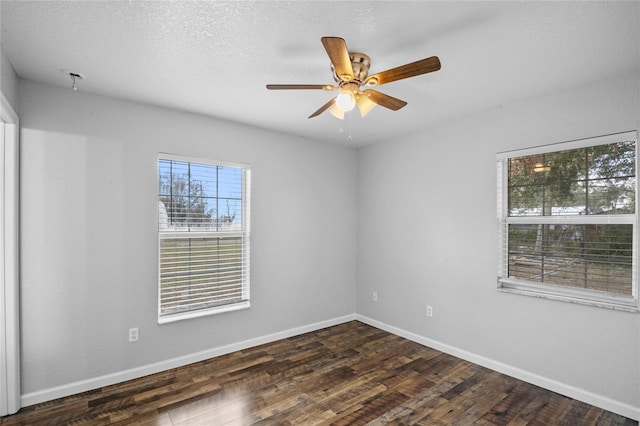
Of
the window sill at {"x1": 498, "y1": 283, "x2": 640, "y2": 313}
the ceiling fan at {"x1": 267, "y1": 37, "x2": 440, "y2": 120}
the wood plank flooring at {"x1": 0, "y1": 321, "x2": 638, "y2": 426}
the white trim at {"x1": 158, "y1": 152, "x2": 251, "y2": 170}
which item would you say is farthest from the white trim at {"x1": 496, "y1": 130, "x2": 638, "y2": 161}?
the white trim at {"x1": 158, "y1": 152, "x2": 251, "y2": 170}

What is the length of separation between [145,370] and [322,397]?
1665 mm

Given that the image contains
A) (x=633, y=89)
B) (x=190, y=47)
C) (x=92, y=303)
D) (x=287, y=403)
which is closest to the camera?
(x=190, y=47)

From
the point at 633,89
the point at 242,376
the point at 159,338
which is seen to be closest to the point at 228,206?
the point at 159,338

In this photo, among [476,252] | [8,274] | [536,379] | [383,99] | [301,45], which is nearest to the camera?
[301,45]

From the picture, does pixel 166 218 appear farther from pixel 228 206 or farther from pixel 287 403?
pixel 287 403

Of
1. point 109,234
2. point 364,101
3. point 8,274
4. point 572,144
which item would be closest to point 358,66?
point 364,101

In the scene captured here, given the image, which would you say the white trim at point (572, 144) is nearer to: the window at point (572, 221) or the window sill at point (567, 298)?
the window at point (572, 221)

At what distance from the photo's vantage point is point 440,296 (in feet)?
11.9

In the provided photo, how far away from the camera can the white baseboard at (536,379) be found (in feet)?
7.84

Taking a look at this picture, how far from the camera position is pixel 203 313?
332cm

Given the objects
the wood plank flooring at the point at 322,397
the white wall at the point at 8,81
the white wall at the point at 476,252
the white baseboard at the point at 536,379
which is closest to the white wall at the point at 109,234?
the white wall at the point at 8,81

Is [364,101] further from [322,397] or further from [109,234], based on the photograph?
[109,234]

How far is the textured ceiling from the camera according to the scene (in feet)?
5.54

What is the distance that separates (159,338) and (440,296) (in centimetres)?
295
